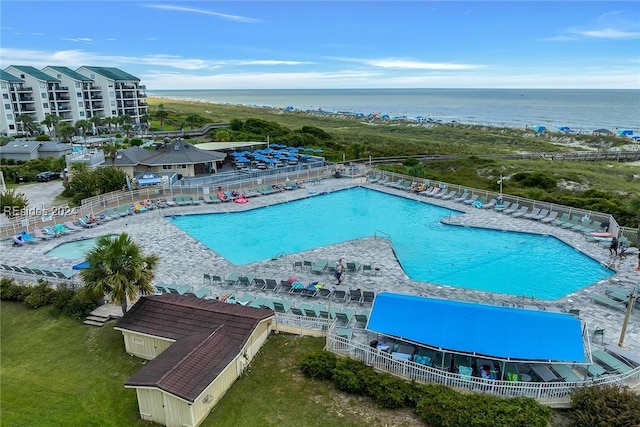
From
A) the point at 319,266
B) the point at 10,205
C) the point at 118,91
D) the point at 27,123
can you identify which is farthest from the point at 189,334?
the point at 118,91

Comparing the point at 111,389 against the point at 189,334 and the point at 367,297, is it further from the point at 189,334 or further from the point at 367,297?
the point at 367,297

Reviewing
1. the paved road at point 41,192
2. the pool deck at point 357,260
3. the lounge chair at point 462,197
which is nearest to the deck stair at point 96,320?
the pool deck at point 357,260

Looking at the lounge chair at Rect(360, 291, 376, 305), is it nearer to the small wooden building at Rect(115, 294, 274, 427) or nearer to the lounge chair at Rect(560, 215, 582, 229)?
the small wooden building at Rect(115, 294, 274, 427)

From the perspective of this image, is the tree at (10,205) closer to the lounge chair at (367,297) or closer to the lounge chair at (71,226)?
the lounge chair at (71,226)

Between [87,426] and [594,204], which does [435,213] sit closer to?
[594,204]

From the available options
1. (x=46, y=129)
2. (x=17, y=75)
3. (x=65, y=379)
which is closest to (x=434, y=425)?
(x=65, y=379)

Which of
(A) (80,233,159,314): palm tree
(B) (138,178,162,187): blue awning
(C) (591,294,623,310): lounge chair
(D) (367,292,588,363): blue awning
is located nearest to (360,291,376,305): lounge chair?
(D) (367,292,588,363): blue awning
